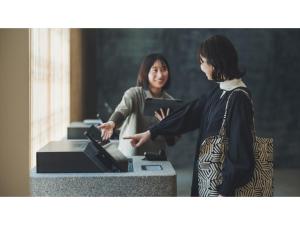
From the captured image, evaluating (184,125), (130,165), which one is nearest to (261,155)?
(184,125)

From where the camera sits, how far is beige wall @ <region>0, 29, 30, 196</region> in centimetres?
328

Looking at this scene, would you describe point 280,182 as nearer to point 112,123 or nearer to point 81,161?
point 112,123

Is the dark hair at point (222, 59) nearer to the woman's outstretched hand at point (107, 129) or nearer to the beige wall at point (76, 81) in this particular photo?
the woman's outstretched hand at point (107, 129)

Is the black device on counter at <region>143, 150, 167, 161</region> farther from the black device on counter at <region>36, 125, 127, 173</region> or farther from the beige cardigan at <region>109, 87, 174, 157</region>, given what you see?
the black device on counter at <region>36, 125, 127, 173</region>

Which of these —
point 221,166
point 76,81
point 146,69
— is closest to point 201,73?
point 146,69

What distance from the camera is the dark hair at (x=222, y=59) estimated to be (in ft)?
8.98

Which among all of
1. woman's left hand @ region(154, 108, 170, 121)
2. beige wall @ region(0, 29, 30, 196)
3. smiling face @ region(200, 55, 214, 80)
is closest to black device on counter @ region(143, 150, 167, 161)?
woman's left hand @ region(154, 108, 170, 121)

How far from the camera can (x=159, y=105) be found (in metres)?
3.28

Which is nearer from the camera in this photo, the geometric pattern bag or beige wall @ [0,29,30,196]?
the geometric pattern bag

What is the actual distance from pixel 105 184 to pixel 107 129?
669 mm

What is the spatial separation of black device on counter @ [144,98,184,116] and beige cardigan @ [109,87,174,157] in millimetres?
32

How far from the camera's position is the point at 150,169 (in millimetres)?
2889

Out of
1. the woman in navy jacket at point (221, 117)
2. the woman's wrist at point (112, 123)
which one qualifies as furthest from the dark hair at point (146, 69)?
the woman in navy jacket at point (221, 117)
